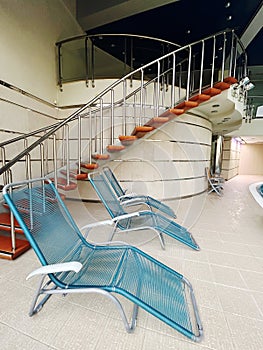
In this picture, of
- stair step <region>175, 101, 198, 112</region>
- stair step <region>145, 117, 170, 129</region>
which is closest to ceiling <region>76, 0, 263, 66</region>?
stair step <region>175, 101, 198, 112</region>

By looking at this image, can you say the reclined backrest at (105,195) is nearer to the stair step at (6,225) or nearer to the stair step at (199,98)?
the stair step at (6,225)

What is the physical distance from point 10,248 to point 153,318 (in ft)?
6.03

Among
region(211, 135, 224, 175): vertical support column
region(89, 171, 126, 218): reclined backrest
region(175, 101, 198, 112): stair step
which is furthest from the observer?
region(211, 135, 224, 175): vertical support column

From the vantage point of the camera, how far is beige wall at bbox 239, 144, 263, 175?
13727 millimetres

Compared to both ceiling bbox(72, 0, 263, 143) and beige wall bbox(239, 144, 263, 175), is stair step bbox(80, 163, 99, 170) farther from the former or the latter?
beige wall bbox(239, 144, 263, 175)

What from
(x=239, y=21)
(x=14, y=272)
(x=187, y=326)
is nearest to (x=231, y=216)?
(x=187, y=326)

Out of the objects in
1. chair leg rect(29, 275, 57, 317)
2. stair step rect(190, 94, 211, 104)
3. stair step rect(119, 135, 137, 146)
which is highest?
stair step rect(190, 94, 211, 104)

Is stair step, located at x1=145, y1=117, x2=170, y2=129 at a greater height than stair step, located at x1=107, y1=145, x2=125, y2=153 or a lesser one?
greater

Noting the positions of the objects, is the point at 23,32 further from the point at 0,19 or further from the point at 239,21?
the point at 239,21

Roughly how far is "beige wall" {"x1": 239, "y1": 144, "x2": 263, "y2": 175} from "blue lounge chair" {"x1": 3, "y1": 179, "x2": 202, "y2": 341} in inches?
573

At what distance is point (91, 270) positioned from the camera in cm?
152

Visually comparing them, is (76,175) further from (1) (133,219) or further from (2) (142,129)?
(2) (142,129)

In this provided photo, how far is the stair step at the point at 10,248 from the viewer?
2.20 metres

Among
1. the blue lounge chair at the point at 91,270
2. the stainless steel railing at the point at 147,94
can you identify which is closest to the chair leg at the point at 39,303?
the blue lounge chair at the point at 91,270
